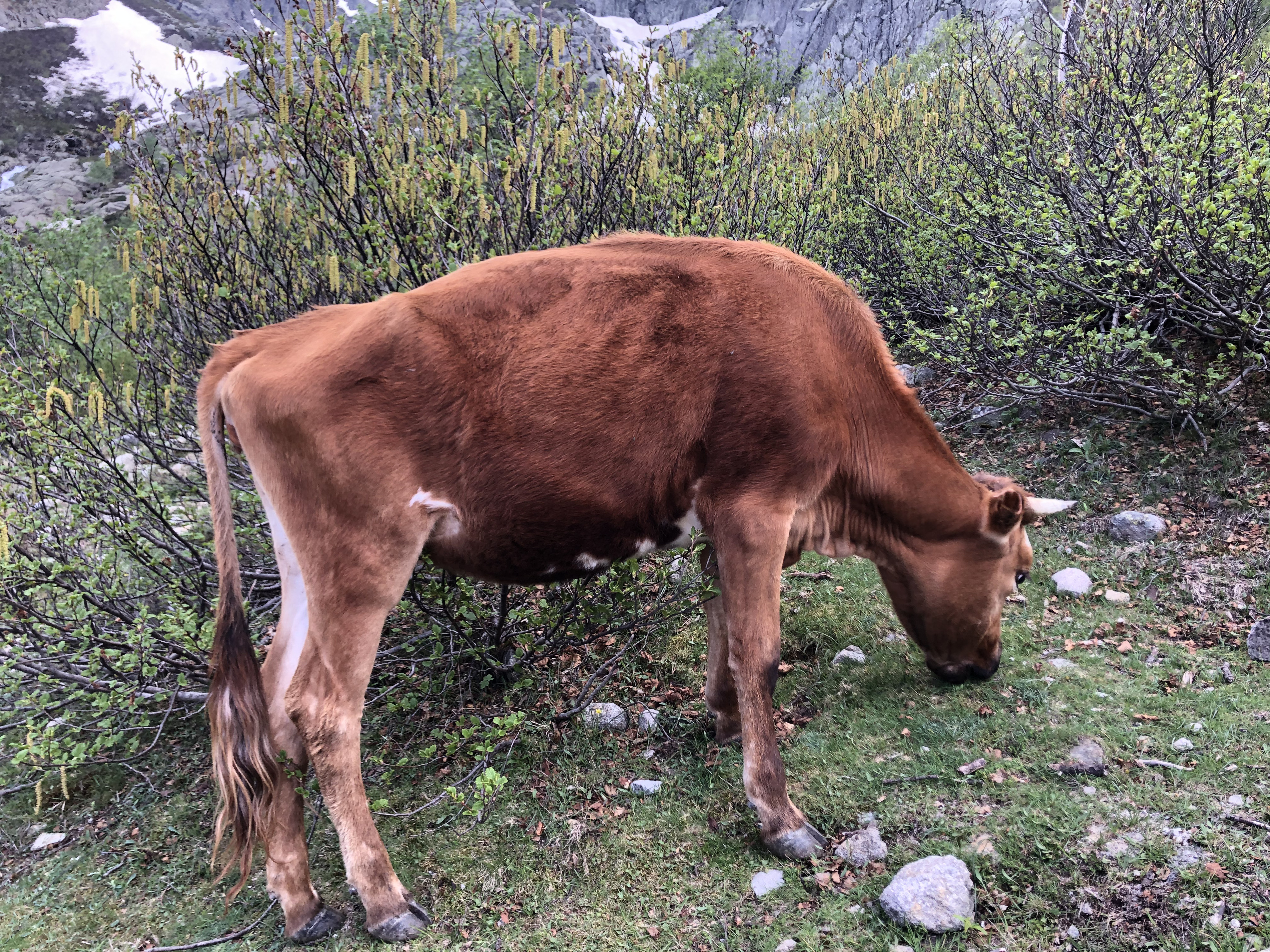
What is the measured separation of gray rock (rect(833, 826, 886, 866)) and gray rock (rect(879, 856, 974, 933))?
207mm

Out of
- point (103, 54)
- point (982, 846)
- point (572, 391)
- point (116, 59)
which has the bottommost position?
point (982, 846)

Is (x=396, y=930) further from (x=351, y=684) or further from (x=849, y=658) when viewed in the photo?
(x=849, y=658)

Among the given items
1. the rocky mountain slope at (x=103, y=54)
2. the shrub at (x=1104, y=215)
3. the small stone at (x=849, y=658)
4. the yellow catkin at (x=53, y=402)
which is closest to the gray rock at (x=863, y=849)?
the small stone at (x=849, y=658)

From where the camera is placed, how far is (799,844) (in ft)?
10.2

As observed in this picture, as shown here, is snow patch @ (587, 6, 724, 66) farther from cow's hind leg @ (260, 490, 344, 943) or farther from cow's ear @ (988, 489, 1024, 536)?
cow's hind leg @ (260, 490, 344, 943)

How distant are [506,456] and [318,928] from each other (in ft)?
6.70

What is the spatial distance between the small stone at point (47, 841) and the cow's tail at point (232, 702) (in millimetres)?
1633

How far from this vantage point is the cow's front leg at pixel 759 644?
3186 millimetres

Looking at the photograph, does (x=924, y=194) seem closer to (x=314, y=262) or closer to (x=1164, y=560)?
(x=1164, y=560)

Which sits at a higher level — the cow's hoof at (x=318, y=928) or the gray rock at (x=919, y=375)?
the gray rock at (x=919, y=375)

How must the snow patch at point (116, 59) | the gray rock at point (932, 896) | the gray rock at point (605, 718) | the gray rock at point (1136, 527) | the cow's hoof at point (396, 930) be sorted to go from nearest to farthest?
the gray rock at point (932, 896), the cow's hoof at point (396, 930), the gray rock at point (605, 718), the gray rock at point (1136, 527), the snow patch at point (116, 59)

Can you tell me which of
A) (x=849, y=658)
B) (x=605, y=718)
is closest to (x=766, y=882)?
(x=605, y=718)

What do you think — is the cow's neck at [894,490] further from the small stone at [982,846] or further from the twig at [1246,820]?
the twig at [1246,820]

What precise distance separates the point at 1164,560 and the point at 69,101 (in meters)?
51.8
